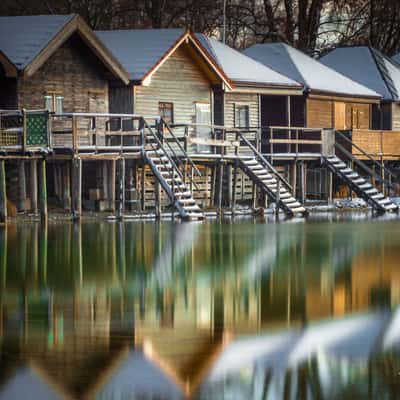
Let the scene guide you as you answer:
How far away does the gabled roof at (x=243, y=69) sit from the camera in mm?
50500

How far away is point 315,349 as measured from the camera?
13.6 m

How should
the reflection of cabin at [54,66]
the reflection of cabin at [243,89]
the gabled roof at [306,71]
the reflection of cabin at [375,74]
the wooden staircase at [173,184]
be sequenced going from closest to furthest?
the wooden staircase at [173,184] → the reflection of cabin at [54,66] → the reflection of cabin at [243,89] → the gabled roof at [306,71] → the reflection of cabin at [375,74]

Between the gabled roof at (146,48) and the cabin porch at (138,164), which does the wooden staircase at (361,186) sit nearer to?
the cabin porch at (138,164)

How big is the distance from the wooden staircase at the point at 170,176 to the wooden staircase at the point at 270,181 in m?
3.92

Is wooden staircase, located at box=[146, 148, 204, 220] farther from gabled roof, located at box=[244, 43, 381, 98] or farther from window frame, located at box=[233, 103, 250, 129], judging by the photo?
gabled roof, located at box=[244, 43, 381, 98]

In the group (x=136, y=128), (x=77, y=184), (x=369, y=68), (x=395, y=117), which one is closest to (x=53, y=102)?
(x=136, y=128)

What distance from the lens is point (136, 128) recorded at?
147ft

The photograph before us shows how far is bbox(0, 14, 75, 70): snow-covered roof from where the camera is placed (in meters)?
41.6

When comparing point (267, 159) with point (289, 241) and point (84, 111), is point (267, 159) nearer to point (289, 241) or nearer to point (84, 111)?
point (84, 111)

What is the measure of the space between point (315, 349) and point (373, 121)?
162 ft

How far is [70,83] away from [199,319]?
29.1 m

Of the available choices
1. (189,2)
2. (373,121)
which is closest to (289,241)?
(373,121)

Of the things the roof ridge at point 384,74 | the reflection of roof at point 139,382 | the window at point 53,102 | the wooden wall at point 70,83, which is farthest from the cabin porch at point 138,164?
the reflection of roof at point 139,382

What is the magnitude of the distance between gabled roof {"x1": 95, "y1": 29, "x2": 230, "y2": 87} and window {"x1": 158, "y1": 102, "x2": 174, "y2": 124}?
2.16m
